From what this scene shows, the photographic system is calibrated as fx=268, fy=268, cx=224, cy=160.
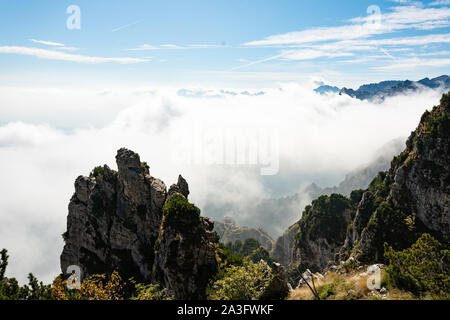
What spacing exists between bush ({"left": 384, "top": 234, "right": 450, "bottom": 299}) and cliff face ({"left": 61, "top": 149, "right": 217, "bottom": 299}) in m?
40.2

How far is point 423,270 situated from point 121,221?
69542 millimetres

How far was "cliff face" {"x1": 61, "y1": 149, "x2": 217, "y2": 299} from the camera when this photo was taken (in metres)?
69.9

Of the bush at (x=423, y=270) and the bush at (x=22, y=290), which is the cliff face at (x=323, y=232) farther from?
the bush at (x=22, y=290)

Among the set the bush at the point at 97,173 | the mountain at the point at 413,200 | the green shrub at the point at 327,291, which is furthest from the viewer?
the bush at the point at 97,173

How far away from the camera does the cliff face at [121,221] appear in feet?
229

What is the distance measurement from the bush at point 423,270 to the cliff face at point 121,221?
132ft

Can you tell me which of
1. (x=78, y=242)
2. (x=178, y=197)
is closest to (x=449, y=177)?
(x=178, y=197)

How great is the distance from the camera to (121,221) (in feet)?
245

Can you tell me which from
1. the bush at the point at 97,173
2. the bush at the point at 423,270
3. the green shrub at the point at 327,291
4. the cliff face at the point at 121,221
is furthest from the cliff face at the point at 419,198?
the bush at the point at 97,173

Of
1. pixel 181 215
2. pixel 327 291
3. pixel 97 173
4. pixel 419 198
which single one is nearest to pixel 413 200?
pixel 419 198

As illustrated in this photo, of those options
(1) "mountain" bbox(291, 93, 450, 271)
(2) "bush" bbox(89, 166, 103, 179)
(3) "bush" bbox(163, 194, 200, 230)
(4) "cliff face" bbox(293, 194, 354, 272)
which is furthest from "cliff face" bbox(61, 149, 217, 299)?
(4) "cliff face" bbox(293, 194, 354, 272)

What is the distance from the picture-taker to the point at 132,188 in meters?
76.3
